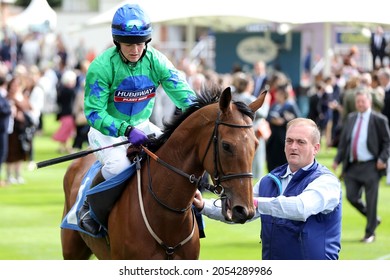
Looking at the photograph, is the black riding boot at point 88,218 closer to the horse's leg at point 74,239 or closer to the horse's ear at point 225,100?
the horse's leg at point 74,239

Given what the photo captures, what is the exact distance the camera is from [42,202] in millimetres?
16094

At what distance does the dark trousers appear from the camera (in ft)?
40.6

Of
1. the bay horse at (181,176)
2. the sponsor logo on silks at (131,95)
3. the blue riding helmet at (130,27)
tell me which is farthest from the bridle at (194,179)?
the blue riding helmet at (130,27)

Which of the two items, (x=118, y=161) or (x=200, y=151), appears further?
(x=118, y=161)

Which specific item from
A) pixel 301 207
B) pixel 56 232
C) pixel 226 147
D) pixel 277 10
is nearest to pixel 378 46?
pixel 277 10

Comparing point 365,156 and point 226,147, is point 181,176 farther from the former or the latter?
point 365,156

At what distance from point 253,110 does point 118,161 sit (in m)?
1.23

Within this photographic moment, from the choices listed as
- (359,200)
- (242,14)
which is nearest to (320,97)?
(242,14)

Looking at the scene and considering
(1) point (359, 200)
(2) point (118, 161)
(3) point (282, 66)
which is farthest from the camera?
(3) point (282, 66)

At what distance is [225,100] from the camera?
21.0ft

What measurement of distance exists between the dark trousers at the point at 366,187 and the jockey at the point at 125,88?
555 centimetres

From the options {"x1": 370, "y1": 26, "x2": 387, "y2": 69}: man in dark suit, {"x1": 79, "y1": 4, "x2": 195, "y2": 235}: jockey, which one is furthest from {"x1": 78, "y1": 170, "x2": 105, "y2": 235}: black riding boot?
{"x1": 370, "y1": 26, "x2": 387, "y2": 69}: man in dark suit

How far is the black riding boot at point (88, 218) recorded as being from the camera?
7.37 m
